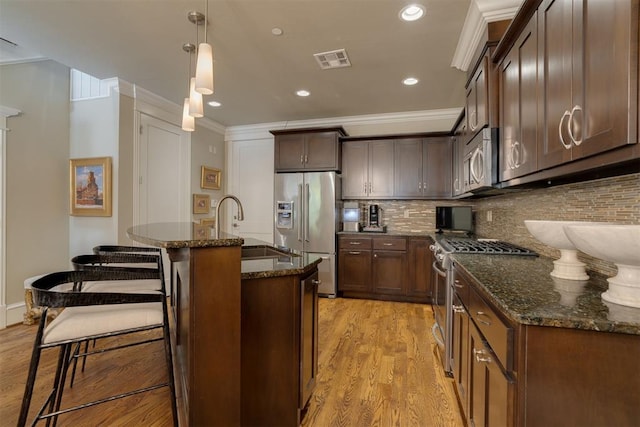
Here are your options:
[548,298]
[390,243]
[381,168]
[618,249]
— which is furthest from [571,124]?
[381,168]

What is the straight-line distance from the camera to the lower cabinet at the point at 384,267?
3816 mm

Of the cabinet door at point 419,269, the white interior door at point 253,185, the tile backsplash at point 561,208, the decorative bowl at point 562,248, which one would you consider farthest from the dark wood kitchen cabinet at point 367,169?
the decorative bowl at point 562,248

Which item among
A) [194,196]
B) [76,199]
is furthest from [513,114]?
[76,199]

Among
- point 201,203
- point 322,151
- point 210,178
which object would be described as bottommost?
point 201,203

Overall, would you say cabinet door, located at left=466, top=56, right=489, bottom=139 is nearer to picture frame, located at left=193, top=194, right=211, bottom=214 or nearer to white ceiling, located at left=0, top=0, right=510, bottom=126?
white ceiling, located at left=0, top=0, right=510, bottom=126

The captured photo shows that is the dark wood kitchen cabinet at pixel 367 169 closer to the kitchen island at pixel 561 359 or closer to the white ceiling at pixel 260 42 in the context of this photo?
the white ceiling at pixel 260 42

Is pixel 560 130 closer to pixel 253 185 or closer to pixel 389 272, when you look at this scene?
pixel 389 272

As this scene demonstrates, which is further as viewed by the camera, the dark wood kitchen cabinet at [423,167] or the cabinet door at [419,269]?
the dark wood kitchen cabinet at [423,167]

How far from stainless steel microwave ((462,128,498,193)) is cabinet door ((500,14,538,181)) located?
0.21 feet

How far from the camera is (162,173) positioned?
12.8 feet

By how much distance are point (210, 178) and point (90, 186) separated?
→ 5.46ft

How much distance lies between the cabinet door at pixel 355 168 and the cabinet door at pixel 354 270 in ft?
2.91

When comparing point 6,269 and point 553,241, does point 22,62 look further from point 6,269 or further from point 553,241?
point 553,241

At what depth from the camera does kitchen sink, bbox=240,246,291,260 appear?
6.86ft
